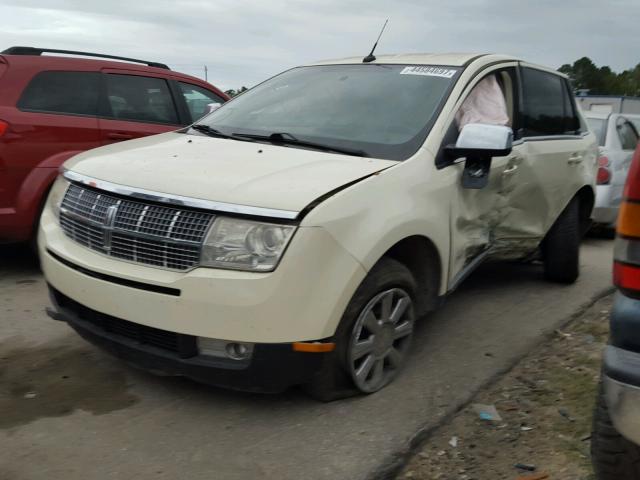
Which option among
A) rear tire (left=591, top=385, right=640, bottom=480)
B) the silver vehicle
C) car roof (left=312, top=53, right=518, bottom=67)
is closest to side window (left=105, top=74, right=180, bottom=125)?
car roof (left=312, top=53, right=518, bottom=67)

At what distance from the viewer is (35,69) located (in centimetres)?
512

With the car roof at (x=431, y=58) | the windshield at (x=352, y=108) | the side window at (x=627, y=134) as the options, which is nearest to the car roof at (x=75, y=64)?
the windshield at (x=352, y=108)

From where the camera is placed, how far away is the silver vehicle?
22.9ft

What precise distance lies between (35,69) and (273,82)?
200 centimetres

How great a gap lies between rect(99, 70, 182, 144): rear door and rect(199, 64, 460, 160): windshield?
1483 millimetres

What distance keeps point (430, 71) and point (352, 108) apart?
23.4 inches

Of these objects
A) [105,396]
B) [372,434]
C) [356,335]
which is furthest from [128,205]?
[372,434]

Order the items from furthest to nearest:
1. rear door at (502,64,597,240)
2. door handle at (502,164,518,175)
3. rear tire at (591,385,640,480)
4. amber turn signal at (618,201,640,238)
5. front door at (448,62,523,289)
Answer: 1. rear door at (502,64,597,240)
2. door handle at (502,164,518,175)
3. front door at (448,62,523,289)
4. rear tire at (591,385,640,480)
5. amber turn signal at (618,201,640,238)

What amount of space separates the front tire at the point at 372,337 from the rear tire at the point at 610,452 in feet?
3.67

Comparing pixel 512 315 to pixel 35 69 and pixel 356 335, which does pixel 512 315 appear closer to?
pixel 356 335

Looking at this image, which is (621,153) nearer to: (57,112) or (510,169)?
(510,169)

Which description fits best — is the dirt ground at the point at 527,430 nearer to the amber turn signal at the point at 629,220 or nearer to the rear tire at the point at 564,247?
the amber turn signal at the point at 629,220

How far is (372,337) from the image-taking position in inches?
126

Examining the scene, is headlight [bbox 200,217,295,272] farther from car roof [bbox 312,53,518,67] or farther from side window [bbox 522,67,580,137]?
side window [bbox 522,67,580,137]
